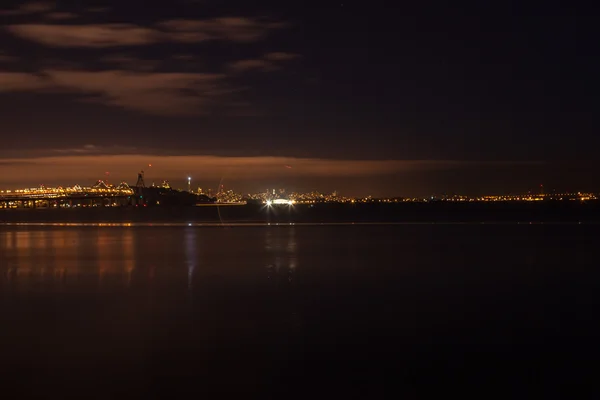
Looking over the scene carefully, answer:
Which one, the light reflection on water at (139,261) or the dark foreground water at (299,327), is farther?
the light reflection on water at (139,261)

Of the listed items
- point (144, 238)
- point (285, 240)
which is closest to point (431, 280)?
point (285, 240)

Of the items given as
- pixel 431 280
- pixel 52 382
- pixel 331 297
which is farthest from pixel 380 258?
pixel 52 382

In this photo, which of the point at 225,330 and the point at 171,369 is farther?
the point at 225,330

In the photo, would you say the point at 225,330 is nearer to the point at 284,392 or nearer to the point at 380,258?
the point at 284,392

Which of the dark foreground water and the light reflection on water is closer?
the dark foreground water

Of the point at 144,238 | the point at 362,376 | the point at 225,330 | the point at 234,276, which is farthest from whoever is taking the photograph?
the point at 144,238

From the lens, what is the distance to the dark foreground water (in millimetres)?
7902

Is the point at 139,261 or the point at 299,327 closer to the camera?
the point at 299,327

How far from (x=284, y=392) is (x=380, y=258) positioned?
14017mm

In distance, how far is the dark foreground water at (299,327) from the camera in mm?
7902

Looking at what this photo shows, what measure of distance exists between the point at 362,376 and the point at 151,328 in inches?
170

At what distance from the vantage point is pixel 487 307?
1241 centimetres

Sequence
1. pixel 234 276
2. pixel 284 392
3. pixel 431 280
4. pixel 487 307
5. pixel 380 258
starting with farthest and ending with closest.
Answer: pixel 380 258 → pixel 234 276 → pixel 431 280 → pixel 487 307 → pixel 284 392

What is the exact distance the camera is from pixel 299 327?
10.7 m
